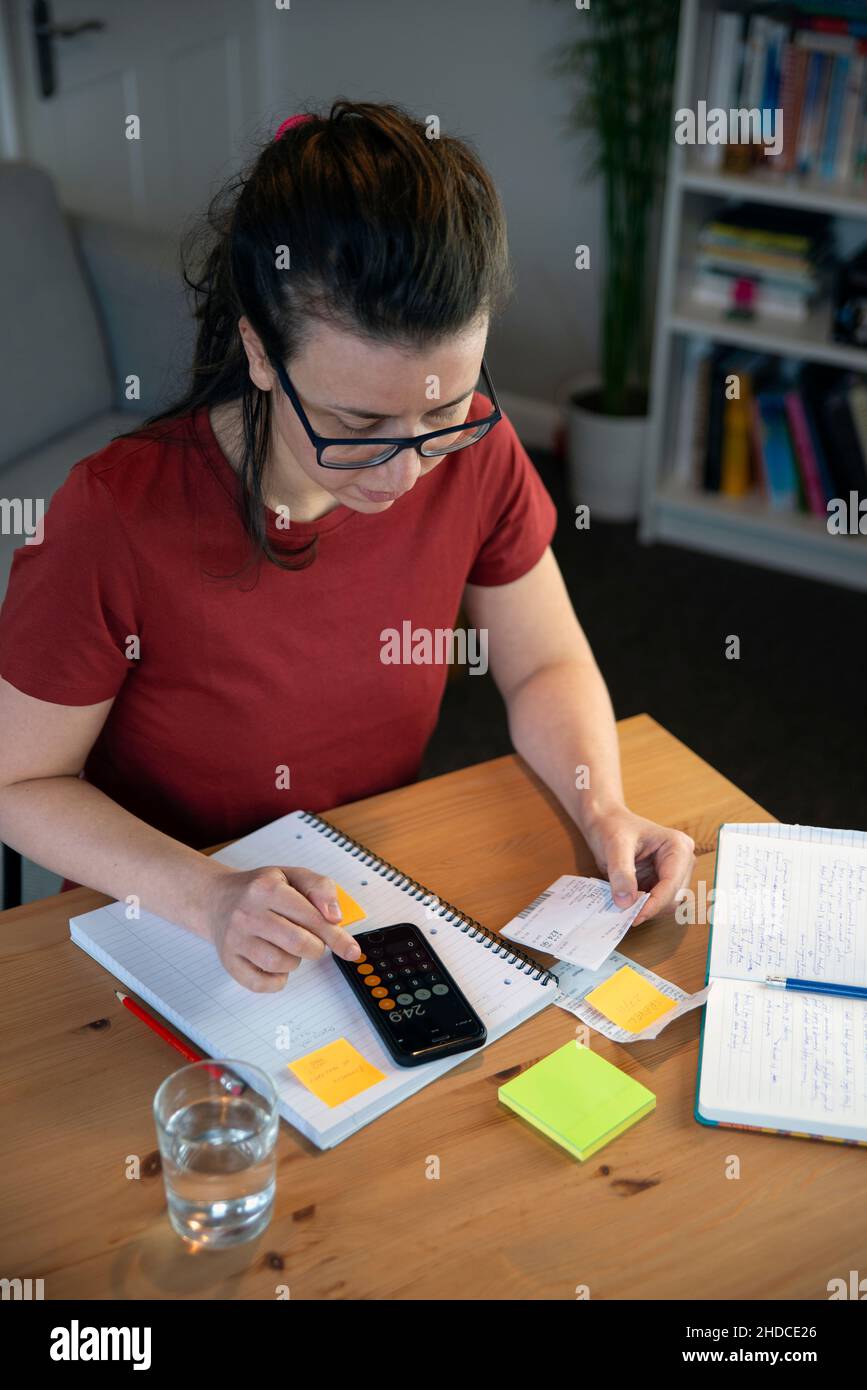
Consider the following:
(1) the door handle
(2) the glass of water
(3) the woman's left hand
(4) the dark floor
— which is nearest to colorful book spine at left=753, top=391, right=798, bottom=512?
(4) the dark floor

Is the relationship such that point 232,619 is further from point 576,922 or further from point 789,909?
point 789,909

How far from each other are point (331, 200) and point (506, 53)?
2600 millimetres

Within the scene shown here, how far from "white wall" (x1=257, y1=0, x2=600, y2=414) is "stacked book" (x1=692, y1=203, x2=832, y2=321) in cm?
50

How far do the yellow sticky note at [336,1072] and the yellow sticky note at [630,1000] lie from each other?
0.20 meters

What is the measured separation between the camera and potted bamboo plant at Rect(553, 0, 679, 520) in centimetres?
305

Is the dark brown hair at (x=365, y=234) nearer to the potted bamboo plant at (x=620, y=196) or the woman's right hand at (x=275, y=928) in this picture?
the woman's right hand at (x=275, y=928)

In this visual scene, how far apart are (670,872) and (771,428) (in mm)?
2123

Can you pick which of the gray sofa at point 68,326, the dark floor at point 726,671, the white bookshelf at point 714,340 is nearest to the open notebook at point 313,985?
A: the dark floor at point 726,671

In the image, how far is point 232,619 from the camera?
1.29 meters

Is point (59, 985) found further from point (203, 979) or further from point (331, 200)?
point (331, 200)

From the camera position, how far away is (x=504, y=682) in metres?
1.54

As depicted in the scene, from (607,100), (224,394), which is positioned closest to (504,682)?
(224,394)

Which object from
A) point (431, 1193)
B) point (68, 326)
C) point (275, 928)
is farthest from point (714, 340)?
point (431, 1193)

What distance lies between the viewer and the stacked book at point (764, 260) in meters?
2.96
